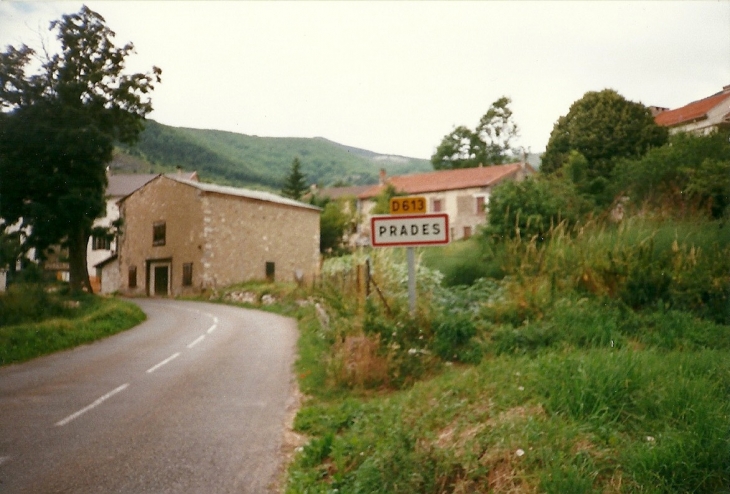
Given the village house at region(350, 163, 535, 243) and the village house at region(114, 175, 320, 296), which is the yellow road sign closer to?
the village house at region(114, 175, 320, 296)

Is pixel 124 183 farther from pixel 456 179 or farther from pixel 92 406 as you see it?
pixel 92 406

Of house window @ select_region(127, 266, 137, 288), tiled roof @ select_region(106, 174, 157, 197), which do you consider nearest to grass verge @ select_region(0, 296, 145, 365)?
house window @ select_region(127, 266, 137, 288)

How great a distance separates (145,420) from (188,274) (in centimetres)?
2739

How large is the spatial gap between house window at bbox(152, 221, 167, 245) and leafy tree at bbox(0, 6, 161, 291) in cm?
979

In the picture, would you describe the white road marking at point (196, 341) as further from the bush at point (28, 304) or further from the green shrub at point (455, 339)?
the green shrub at point (455, 339)

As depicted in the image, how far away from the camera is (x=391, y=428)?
15.1 ft

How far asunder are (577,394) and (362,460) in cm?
187

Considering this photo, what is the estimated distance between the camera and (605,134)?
29922 mm

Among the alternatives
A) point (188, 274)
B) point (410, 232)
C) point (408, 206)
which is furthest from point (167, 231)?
point (410, 232)

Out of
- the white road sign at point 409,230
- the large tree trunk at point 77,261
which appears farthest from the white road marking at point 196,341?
the large tree trunk at point 77,261

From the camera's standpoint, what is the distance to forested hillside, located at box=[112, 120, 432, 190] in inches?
1850

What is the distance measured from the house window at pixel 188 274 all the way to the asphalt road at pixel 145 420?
2025 centimetres

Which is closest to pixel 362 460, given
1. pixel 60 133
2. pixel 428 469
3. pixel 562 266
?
pixel 428 469

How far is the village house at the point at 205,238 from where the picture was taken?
31.7m
